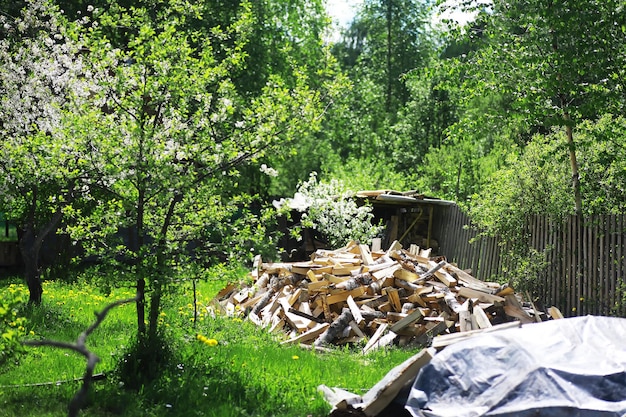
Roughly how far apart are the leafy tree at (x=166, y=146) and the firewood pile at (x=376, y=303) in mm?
3298

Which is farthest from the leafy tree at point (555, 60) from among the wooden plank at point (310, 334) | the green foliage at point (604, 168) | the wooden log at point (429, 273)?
the wooden plank at point (310, 334)

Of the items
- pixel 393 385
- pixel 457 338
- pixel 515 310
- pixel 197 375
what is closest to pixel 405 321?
pixel 515 310

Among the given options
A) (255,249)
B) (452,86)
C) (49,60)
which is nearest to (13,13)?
(49,60)

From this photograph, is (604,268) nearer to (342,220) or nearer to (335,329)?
(335,329)

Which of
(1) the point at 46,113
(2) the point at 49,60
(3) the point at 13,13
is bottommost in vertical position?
(1) the point at 46,113

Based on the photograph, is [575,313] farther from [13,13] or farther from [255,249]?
[13,13]

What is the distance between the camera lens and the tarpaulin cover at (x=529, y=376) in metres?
5.16

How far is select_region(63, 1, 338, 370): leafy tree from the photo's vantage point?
6969 mm

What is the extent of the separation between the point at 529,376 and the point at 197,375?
3.11m

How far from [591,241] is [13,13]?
41.9 ft

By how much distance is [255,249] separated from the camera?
286 inches

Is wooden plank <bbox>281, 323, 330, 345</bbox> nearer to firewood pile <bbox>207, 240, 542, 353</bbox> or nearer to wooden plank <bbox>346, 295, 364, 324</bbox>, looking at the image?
firewood pile <bbox>207, 240, 542, 353</bbox>

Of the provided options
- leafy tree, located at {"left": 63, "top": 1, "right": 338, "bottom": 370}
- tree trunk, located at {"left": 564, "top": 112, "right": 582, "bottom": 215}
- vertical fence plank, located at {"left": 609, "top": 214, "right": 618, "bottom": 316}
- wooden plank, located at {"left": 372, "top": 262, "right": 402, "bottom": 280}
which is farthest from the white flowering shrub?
leafy tree, located at {"left": 63, "top": 1, "right": 338, "bottom": 370}

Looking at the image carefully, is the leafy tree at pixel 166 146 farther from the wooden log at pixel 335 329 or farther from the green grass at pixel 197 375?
the wooden log at pixel 335 329
